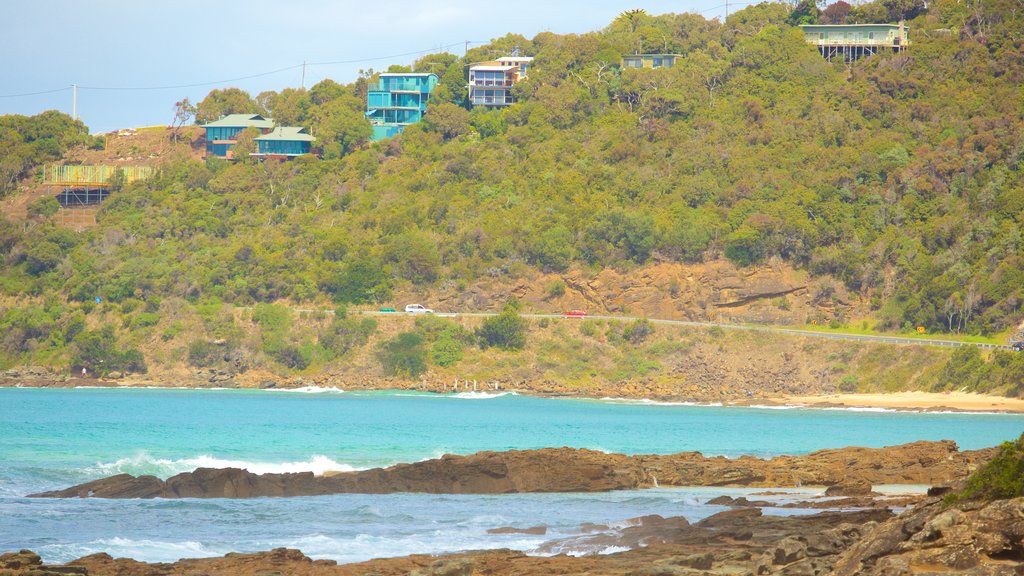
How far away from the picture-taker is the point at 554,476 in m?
29.9

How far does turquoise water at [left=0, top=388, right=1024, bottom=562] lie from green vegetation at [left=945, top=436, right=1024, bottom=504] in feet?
27.6

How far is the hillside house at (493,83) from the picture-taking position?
93688mm

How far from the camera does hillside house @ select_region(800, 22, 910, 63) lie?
88.1 metres

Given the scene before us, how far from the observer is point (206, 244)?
85.9m

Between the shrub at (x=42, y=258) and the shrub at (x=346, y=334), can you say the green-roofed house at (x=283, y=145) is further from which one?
the shrub at (x=346, y=334)

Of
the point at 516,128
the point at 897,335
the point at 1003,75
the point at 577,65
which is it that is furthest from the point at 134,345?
the point at 1003,75

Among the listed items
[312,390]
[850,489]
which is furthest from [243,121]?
[850,489]

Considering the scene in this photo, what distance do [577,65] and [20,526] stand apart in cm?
7346

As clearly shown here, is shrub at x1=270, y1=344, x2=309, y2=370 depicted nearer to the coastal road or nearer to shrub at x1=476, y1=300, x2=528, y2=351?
the coastal road

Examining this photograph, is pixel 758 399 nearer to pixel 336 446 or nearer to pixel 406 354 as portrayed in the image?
pixel 406 354

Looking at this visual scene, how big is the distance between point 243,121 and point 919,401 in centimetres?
5721

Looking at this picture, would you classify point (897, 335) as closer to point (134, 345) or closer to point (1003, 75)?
point (1003, 75)

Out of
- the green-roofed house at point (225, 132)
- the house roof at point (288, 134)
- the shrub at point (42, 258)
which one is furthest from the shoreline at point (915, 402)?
the green-roofed house at point (225, 132)

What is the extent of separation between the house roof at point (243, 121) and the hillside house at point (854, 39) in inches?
1568
